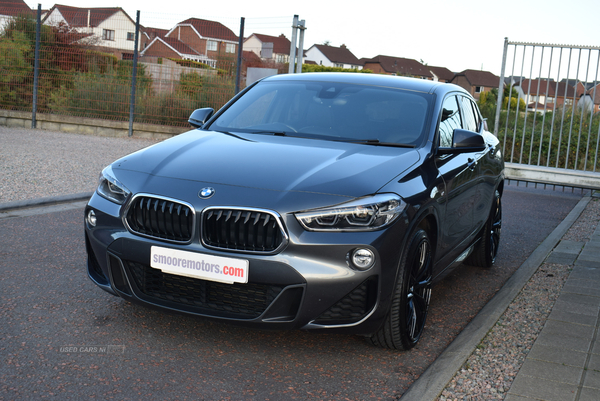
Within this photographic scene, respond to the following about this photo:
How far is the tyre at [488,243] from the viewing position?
6.00 meters

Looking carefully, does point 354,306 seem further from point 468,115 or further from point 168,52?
point 168,52

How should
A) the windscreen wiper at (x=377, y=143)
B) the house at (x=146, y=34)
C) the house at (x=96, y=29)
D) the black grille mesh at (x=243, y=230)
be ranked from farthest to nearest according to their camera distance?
the house at (x=96, y=29), the house at (x=146, y=34), the windscreen wiper at (x=377, y=143), the black grille mesh at (x=243, y=230)

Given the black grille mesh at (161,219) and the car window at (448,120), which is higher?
the car window at (448,120)

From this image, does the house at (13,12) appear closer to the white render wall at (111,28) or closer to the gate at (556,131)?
the white render wall at (111,28)

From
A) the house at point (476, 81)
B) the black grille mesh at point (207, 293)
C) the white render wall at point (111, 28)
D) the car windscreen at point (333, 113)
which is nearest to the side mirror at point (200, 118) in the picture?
the car windscreen at point (333, 113)

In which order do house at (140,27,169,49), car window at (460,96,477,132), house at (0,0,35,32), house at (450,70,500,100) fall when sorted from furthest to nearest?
1. house at (450,70,500,100)
2. house at (0,0,35,32)
3. house at (140,27,169,49)
4. car window at (460,96,477,132)

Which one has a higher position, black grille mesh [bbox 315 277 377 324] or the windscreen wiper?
the windscreen wiper

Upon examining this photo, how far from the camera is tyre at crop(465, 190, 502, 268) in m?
6.00

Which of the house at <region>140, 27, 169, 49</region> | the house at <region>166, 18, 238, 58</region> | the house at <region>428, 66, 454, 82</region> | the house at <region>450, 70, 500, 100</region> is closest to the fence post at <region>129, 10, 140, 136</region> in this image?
the house at <region>140, 27, 169, 49</region>

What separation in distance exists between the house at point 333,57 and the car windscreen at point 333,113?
109770 mm

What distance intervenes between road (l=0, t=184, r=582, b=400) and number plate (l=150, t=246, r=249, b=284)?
0.30m

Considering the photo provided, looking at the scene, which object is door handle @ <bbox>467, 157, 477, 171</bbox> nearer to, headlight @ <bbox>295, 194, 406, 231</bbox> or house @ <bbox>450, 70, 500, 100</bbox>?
headlight @ <bbox>295, 194, 406, 231</bbox>

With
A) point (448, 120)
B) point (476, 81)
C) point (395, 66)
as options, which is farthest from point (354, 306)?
point (476, 81)

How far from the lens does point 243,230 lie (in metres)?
3.30
